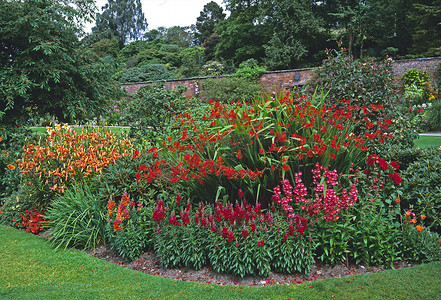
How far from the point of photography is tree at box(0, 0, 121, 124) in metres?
5.23

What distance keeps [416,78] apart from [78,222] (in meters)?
15.2

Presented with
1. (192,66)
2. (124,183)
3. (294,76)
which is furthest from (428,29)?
(124,183)

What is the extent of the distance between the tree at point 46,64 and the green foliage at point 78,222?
7.73ft

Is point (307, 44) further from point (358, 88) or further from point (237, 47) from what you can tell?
point (358, 88)

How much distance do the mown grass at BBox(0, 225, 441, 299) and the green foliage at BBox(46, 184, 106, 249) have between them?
435 mm

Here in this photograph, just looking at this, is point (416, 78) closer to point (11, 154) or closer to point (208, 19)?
point (11, 154)

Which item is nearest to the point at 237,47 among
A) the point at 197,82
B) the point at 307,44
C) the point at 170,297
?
the point at 307,44

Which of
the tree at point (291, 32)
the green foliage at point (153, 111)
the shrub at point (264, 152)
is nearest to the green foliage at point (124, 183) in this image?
the shrub at point (264, 152)

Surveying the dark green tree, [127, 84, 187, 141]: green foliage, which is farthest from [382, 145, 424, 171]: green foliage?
the dark green tree

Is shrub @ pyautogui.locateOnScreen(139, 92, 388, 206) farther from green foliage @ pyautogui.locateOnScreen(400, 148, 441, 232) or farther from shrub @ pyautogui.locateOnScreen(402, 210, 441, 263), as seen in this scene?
shrub @ pyautogui.locateOnScreen(402, 210, 441, 263)

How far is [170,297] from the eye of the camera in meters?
2.43

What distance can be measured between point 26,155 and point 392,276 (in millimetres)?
4451

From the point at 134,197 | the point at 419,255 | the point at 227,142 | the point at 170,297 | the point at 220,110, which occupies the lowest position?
the point at 419,255

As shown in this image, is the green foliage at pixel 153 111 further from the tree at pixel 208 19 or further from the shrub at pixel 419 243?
the tree at pixel 208 19
